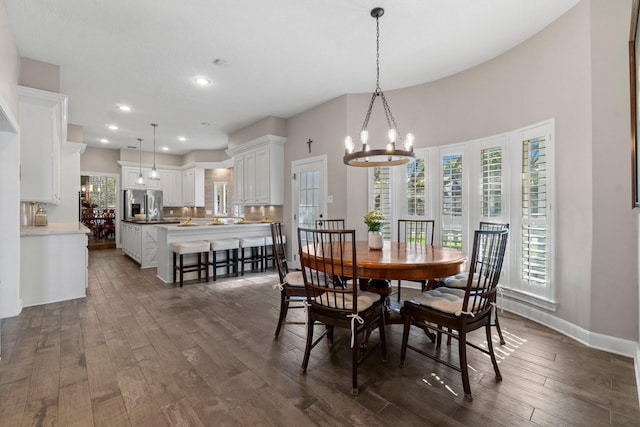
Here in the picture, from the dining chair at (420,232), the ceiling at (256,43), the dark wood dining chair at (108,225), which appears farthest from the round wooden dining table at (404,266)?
the dark wood dining chair at (108,225)

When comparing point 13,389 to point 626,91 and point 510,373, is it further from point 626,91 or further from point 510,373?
point 626,91

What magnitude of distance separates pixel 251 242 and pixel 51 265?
8.58 feet

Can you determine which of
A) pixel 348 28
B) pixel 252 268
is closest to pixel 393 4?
pixel 348 28

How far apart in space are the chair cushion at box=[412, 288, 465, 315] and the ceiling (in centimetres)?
251

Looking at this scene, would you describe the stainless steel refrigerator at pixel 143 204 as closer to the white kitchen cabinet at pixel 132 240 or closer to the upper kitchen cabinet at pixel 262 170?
the white kitchen cabinet at pixel 132 240

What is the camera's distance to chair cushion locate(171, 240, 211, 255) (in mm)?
4418

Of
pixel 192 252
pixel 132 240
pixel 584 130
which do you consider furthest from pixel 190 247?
pixel 584 130

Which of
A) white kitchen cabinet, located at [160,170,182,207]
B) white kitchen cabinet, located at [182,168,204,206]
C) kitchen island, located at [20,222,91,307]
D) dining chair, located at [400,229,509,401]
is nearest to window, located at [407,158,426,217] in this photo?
dining chair, located at [400,229,509,401]

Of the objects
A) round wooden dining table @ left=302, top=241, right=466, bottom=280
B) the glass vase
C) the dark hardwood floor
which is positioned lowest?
the dark hardwood floor

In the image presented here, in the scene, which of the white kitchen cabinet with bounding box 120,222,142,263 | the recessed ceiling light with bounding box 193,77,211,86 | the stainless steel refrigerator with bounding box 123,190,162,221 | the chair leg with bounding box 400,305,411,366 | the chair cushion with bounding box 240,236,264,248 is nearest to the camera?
the chair leg with bounding box 400,305,411,366

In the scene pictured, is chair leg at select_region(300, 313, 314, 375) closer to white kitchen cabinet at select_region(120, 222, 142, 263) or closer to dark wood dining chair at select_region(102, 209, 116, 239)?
white kitchen cabinet at select_region(120, 222, 142, 263)

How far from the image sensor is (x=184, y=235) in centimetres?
488

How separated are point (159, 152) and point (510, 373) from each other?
379 inches

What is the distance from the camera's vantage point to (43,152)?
3.44 metres
